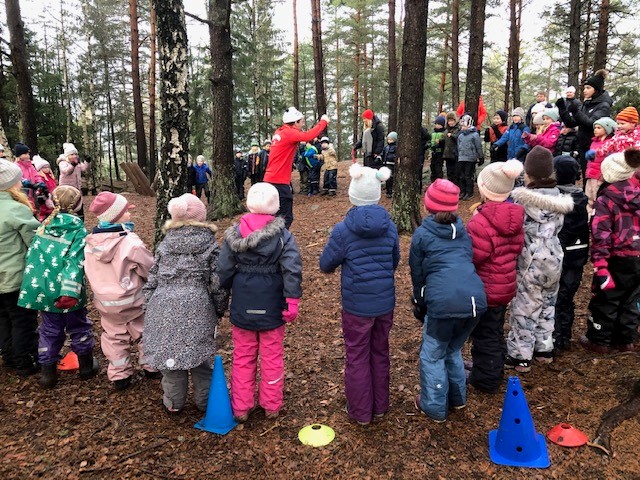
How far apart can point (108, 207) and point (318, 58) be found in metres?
13.4

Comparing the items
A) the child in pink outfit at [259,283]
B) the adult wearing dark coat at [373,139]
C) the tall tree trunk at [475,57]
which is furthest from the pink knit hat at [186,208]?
the tall tree trunk at [475,57]

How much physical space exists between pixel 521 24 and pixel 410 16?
69.0ft

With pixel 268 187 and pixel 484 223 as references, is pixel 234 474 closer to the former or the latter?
pixel 268 187

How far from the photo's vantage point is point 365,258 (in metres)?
3.37

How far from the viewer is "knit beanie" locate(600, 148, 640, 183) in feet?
13.3

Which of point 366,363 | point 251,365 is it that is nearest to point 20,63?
point 251,365

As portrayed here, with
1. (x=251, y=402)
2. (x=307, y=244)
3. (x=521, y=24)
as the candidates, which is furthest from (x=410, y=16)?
(x=521, y=24)

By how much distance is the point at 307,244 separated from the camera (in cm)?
837

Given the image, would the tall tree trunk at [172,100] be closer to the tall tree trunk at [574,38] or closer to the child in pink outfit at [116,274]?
the child in pink outfit at [116,274]

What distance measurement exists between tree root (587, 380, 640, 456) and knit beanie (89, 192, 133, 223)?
4333mm

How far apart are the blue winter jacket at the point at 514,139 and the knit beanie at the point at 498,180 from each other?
6.26 metres

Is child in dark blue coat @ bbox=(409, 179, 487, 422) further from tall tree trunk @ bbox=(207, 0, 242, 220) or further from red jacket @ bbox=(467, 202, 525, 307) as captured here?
tall tree trunk @ bbox=(207, 0, 242, 220)

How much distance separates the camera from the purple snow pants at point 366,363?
343 centimetres

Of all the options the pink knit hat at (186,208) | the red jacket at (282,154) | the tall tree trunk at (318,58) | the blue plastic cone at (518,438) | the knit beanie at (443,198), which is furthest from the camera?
the tall tree trunk at (318,58)
